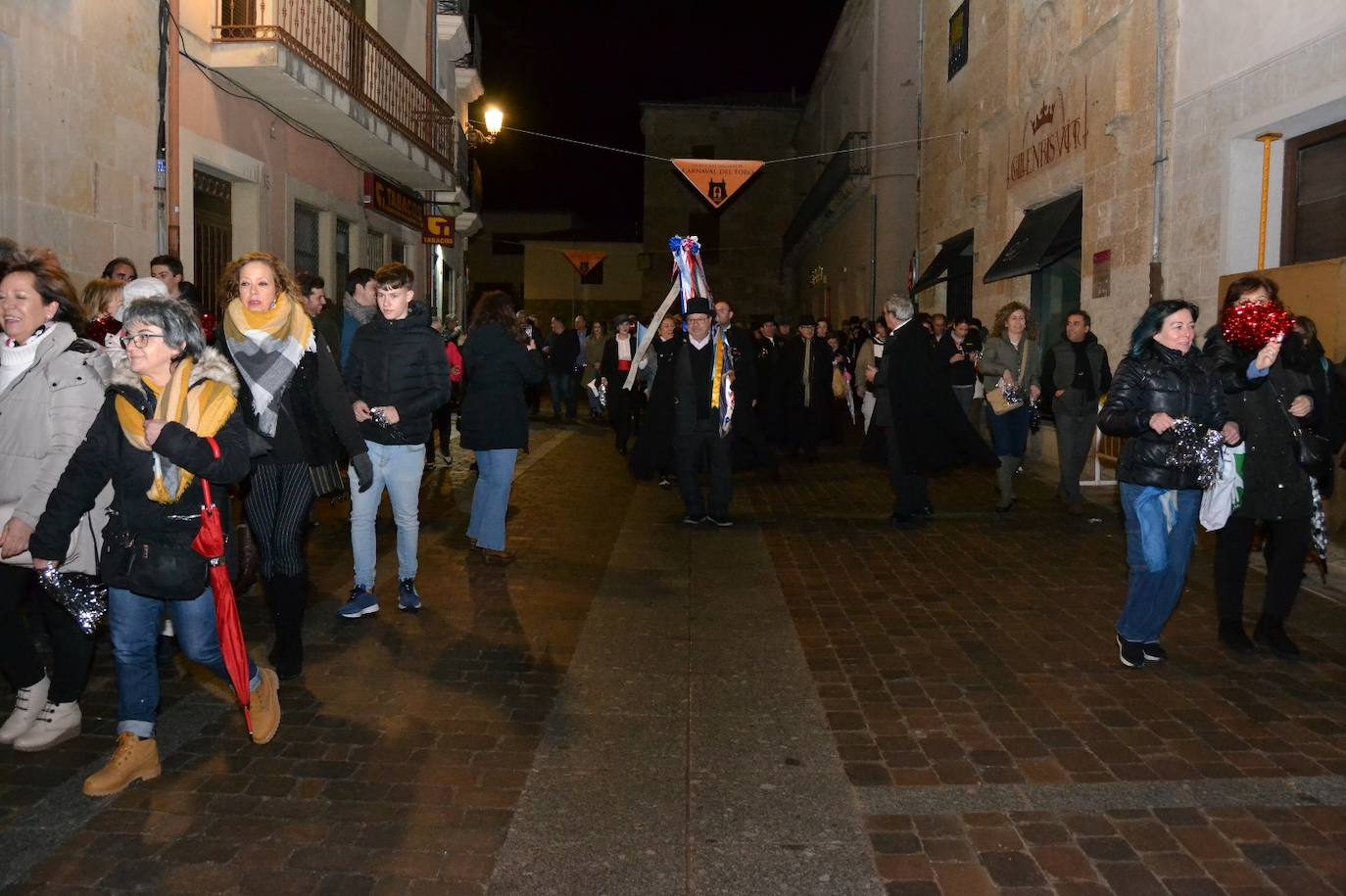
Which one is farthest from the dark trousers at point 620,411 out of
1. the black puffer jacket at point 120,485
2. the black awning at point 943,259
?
the black puffer jacket at point 120,485

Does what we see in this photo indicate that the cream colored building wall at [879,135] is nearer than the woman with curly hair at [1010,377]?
No

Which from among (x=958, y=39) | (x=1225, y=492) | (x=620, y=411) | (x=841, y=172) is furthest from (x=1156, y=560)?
(x=841, y=172)

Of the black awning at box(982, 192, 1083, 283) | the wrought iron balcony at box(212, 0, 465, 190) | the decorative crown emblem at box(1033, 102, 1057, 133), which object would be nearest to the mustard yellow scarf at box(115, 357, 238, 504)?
the wrought iron balcony at box(212, 0, 465, 190)

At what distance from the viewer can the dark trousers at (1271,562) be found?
5598mm

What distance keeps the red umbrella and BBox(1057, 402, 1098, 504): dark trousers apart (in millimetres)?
7424

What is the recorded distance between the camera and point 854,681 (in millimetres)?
5254

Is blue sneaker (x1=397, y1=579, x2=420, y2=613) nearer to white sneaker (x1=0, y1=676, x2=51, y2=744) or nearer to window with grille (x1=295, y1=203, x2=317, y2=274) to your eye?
white sneaker (x1=0, y1=676, x2=51, y2=744)

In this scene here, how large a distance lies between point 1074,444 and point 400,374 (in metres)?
6.01

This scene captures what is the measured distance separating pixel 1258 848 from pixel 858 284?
2366 cm

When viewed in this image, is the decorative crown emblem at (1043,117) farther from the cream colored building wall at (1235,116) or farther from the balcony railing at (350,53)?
the balcony railing at (350,53)

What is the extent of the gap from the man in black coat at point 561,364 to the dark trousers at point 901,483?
11.4 metres

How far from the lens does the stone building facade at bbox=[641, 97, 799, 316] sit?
1766 inches

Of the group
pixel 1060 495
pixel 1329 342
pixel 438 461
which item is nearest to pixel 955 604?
pixel 1329 342

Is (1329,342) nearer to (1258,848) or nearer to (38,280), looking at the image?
(1258,848)
